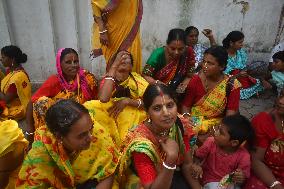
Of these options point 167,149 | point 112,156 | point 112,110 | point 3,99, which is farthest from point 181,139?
point 3,99

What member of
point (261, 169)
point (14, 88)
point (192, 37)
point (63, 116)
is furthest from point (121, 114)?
point (192, 37)

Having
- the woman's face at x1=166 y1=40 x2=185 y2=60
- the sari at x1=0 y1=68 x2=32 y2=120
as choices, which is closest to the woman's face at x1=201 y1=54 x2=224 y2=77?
the woman's face at x1=166 y1=40 x2=185 y2=60

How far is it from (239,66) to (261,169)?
3.03 meters

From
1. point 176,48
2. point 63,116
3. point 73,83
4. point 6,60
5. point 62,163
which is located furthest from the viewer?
point 6,60

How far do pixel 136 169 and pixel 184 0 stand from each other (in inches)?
173

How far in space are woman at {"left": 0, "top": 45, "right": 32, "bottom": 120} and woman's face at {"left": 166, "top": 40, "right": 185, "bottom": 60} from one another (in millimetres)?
2132

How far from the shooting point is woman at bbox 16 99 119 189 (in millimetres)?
2027

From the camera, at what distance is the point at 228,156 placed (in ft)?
9.01

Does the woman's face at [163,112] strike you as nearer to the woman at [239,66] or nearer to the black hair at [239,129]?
the black hair at [239,129]

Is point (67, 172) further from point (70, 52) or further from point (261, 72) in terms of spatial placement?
point (261, 72)

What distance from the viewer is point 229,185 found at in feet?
8.93

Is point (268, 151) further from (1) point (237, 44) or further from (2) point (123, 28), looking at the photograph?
(1) point (237, 44)

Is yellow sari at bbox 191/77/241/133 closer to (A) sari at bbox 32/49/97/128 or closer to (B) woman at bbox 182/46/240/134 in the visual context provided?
(B) woman at bbox 182/46/240/134

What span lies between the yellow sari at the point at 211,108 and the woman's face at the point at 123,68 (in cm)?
92
